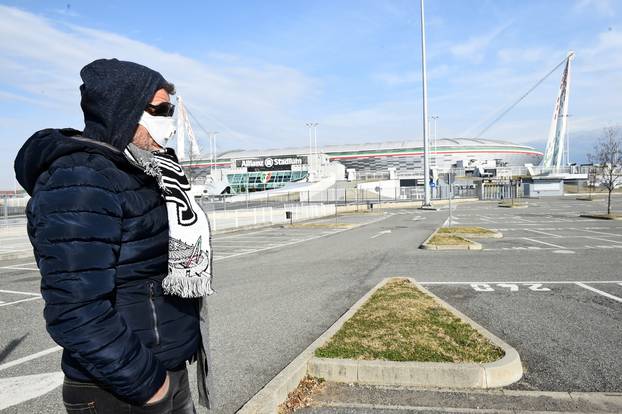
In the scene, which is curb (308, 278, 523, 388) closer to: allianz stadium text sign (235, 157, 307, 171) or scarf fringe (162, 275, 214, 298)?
scarf fringe (162, 275, 214, 298)

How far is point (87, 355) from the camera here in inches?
59.3

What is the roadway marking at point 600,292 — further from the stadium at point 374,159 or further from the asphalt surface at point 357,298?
the stadium at point 374,159

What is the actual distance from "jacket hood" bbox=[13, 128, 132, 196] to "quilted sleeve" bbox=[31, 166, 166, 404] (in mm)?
80

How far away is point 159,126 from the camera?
192cm

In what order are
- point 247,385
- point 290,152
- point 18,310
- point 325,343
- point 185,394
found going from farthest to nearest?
point 290,152, point 18,310, point 325,343, point 247,385, point 185,394

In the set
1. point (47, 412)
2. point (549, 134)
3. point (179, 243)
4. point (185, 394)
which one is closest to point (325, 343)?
point (47, 412)

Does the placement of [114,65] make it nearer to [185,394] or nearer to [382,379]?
[185,394]

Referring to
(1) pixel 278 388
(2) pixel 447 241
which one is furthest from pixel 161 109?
(2) pixel 447 241

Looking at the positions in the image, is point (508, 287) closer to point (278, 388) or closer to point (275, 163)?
point (278, 388)

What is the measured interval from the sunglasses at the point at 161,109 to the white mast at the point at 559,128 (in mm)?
90143

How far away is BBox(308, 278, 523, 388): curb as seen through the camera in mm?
4148

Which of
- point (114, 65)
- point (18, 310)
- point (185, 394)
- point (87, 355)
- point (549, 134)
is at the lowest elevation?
point (18, 310)

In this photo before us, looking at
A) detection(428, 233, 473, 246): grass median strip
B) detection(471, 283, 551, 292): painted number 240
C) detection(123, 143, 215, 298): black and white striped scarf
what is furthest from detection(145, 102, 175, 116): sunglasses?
detection(428, 233, 473, 246): grass median strip

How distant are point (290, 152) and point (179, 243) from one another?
491 ft
